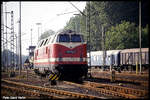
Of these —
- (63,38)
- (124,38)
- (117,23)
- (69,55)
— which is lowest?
(69,55)

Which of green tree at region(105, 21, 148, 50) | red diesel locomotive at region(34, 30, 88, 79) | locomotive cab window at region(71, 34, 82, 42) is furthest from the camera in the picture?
green tree at region(105, 21, 148, 50)

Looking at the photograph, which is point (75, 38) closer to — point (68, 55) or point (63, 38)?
point (63, 38)

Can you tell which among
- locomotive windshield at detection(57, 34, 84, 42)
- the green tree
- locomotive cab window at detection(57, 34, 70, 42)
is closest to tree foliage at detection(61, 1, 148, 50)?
the green tree

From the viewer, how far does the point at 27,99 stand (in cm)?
1252

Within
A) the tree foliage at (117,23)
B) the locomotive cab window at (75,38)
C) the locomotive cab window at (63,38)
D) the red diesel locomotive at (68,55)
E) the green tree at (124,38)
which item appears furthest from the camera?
the tree foliage at (117,23)

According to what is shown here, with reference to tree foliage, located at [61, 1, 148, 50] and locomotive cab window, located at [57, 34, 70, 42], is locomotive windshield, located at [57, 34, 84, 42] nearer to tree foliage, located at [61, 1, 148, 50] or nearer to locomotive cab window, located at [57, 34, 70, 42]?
locomotive cab window, located at [57, 34, 70, 42]

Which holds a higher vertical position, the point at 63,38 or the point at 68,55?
the point at 63,38

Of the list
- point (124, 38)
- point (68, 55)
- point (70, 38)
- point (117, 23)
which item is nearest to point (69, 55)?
point (68, 55)

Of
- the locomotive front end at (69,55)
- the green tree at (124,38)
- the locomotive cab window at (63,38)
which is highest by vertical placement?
the green tree at (124,38)

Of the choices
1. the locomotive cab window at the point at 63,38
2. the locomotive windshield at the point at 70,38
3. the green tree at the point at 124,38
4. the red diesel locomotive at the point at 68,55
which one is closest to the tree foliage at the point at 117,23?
the green tree at the point at 124,38

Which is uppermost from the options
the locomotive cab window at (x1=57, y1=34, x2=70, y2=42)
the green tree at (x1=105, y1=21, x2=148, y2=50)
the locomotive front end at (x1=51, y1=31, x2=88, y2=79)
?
the green tree at (x1=105, y1=21, x2=148, y2=50)

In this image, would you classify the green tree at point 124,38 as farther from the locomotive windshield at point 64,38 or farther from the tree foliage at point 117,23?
the locomotive windshield at point 64,38

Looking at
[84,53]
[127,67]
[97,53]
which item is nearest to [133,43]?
[97,53]

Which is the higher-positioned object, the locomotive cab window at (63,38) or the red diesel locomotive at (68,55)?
the locomotive cab window at (63,38)
